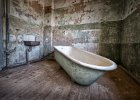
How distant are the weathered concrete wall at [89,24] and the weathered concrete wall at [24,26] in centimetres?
65

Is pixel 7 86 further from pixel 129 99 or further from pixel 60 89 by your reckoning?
pixel 129 99

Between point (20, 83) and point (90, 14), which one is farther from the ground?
point (90, 14)

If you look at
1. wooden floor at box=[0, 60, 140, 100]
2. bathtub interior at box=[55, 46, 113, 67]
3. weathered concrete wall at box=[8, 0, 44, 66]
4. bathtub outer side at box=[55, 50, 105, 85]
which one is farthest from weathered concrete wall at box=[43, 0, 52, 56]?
bathtub outer side at box=[55, 50, 105, 85]

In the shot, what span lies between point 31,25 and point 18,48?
1.02 metres

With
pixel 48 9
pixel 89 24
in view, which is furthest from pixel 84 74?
pixel 48 9

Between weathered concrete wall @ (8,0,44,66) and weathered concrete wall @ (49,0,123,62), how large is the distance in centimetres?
65

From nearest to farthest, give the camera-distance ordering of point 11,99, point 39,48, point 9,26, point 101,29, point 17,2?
1. point 11,99
2. point 9,26
3. point 17,2
4. point 101,29
5. point 39,48

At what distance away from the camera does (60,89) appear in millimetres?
1768

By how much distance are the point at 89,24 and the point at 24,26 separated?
2.24 metres

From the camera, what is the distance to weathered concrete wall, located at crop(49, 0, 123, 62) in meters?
3.42

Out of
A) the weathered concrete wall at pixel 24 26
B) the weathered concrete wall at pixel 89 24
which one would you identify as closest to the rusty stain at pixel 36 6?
the weathered concrete wall at pixel 24 26

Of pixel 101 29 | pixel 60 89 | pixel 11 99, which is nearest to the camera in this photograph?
pixel 11 99

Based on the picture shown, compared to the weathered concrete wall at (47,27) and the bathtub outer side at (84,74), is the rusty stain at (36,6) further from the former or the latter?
the bathtub outer side at (84,74)

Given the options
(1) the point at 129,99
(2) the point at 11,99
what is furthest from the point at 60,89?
(1) the point at 129,99
